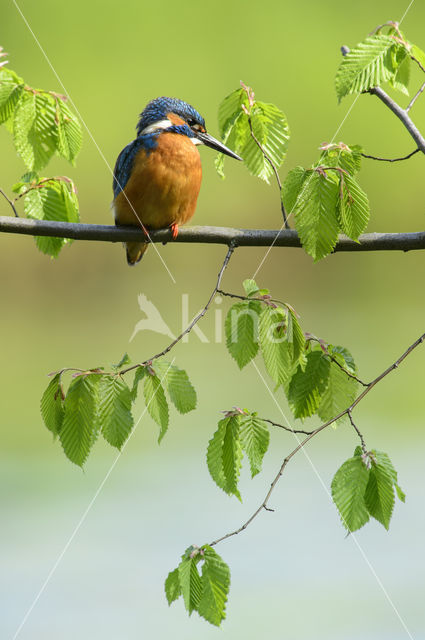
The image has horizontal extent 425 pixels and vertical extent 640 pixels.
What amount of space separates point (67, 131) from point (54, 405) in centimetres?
68

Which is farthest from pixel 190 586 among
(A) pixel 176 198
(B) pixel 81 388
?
(A) pixel 176 198

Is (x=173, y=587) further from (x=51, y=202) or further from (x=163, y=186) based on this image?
(x=163, y=186)

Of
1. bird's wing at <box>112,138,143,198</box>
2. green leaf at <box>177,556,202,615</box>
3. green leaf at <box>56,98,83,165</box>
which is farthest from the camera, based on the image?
bird's wing at <box>112,138,143,198</box>

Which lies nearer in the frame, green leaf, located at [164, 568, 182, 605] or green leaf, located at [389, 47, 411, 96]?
green leaf, located at [164, 568, 182, 605]

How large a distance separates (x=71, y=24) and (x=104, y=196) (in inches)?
182

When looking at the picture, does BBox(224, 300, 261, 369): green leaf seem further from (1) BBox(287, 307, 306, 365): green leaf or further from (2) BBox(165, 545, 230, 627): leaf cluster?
(2) BBox(165, 545, 230, 627): leaf cluster

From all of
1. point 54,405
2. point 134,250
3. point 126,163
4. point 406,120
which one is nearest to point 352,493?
point 54,405

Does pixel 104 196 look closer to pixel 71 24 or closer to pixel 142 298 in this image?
pixel 142 298

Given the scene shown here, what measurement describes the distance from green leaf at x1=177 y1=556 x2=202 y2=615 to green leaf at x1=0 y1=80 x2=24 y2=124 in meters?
1.01

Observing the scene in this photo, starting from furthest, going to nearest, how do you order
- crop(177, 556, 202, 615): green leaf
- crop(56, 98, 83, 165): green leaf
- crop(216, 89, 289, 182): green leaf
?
crop(56, 98, 83, 165): green leaf < crop(216, 89, 289, 182): green leaf < crop(177, 556, 202, 615): green leaf

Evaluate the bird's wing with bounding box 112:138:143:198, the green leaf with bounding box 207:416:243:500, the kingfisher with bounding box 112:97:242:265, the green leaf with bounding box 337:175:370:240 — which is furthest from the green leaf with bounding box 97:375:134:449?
the bird's wing with bounding box 112:138:143:198

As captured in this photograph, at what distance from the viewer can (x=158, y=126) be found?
96.8 inches

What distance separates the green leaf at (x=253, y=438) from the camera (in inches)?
55.2

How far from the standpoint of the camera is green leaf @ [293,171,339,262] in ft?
4.57
